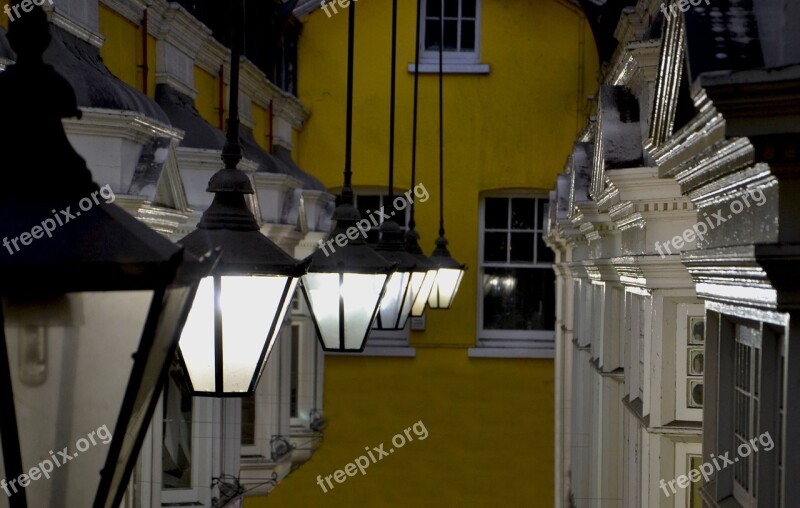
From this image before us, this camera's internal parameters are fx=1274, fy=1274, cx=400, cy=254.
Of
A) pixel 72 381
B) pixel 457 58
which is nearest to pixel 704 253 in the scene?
pixel 72 381

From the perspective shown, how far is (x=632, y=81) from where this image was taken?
20.2 feet

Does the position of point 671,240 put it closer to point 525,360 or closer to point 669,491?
point 669,491

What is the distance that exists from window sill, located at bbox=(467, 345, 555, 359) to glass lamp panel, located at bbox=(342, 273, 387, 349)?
36.3ft

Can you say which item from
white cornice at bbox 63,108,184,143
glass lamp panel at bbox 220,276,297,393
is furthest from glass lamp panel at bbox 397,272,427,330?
glass lamp panel at bbox 220,276,297,393

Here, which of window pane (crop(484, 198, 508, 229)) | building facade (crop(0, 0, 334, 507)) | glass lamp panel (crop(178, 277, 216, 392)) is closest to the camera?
glass lamp panel (crop(178, 277, 216, 392))

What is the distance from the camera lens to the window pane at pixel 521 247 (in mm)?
15898

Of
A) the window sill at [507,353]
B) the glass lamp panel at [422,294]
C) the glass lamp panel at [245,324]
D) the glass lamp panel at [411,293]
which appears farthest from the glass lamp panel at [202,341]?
the window sill at [507,353]

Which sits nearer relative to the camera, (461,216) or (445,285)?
(445,285)

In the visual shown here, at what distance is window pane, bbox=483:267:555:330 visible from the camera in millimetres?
15883

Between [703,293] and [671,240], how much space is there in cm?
166

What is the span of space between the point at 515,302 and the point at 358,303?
11.6 m

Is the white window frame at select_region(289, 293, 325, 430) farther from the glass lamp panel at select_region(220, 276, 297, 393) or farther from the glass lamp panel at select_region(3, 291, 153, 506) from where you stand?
the glass lamp panel at select_region(3, 291, 153, 506)

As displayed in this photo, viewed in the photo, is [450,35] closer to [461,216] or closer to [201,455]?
[461,216]

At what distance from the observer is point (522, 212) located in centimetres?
1582
